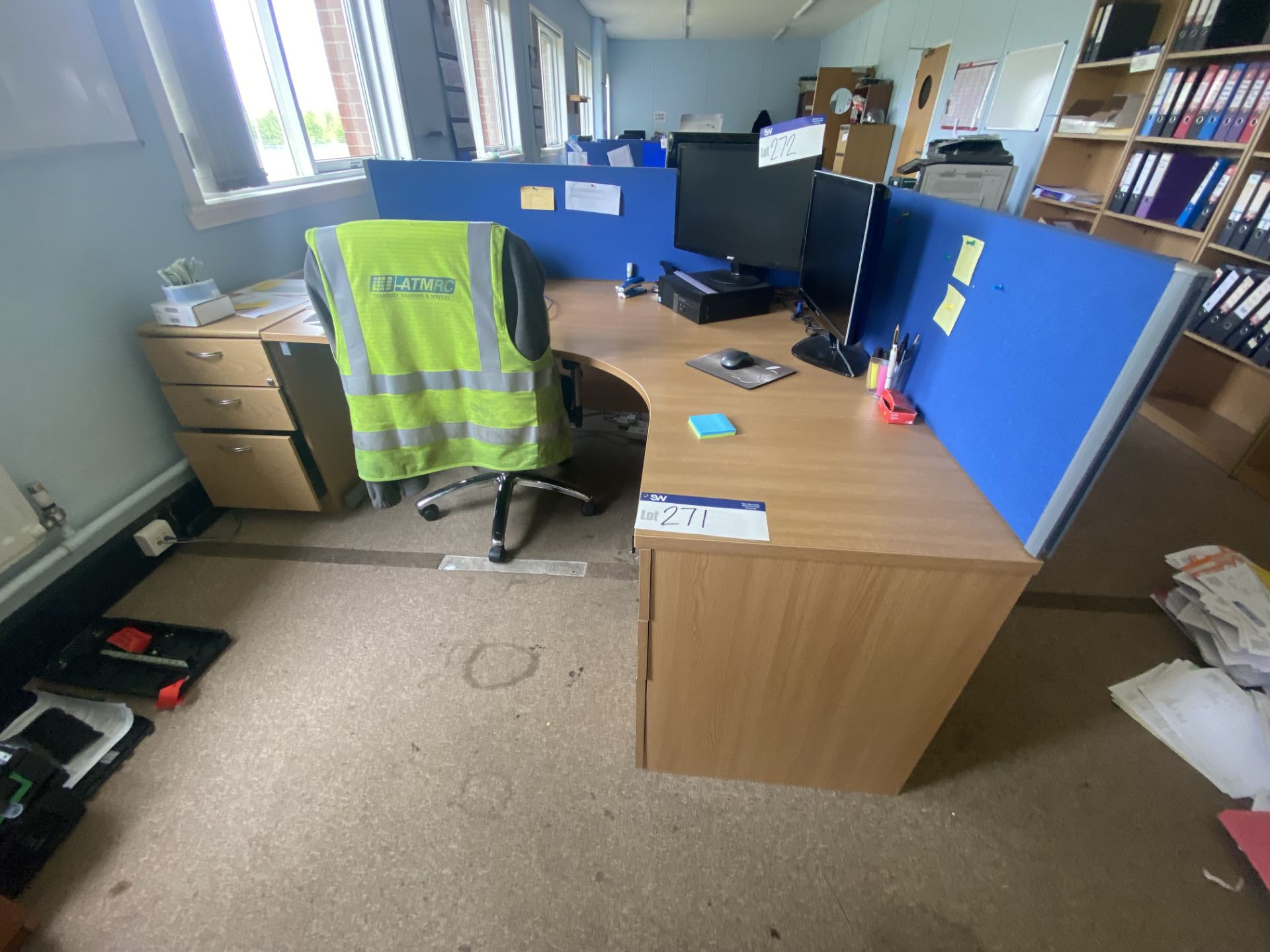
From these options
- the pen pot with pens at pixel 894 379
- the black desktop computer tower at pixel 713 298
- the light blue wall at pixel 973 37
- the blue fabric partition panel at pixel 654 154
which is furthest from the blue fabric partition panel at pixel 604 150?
the pen pot with pens at pixel 894 379

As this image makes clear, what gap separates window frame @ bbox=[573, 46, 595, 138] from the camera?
7578mm

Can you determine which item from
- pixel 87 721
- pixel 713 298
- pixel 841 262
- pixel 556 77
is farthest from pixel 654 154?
pixel 556 77

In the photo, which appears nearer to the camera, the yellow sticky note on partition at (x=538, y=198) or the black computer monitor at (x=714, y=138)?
the black computer monitor at (x=714, y=138)

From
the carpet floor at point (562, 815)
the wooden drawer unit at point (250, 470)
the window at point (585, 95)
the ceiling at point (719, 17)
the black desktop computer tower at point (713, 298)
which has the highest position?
the ceiling at point (719, 17)

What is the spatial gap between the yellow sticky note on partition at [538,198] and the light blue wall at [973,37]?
11.3 feet

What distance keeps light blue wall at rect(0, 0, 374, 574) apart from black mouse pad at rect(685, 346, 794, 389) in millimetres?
1769

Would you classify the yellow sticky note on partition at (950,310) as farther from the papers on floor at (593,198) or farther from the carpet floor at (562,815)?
the papers on floor at (593,198)

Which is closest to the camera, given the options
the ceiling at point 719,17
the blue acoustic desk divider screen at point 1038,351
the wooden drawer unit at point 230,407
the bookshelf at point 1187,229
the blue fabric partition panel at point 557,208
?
the blue acoustic desk divider screen at point 1038,351

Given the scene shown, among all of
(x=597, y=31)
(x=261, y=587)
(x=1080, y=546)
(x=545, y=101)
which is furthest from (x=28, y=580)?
(x=597, y=31)

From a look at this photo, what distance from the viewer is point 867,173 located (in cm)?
574

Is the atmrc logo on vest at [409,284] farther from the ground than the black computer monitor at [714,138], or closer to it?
closer to it

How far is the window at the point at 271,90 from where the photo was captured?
1.80m

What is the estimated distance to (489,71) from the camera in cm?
469

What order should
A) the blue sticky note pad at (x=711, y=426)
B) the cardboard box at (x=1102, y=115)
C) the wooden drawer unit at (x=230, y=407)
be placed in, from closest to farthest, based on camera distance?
the blue sticky note pad at (x=711, y=426), the wooden drawer unit at (x=230, y=407), the cardboard box at (x=1102, y=115)
